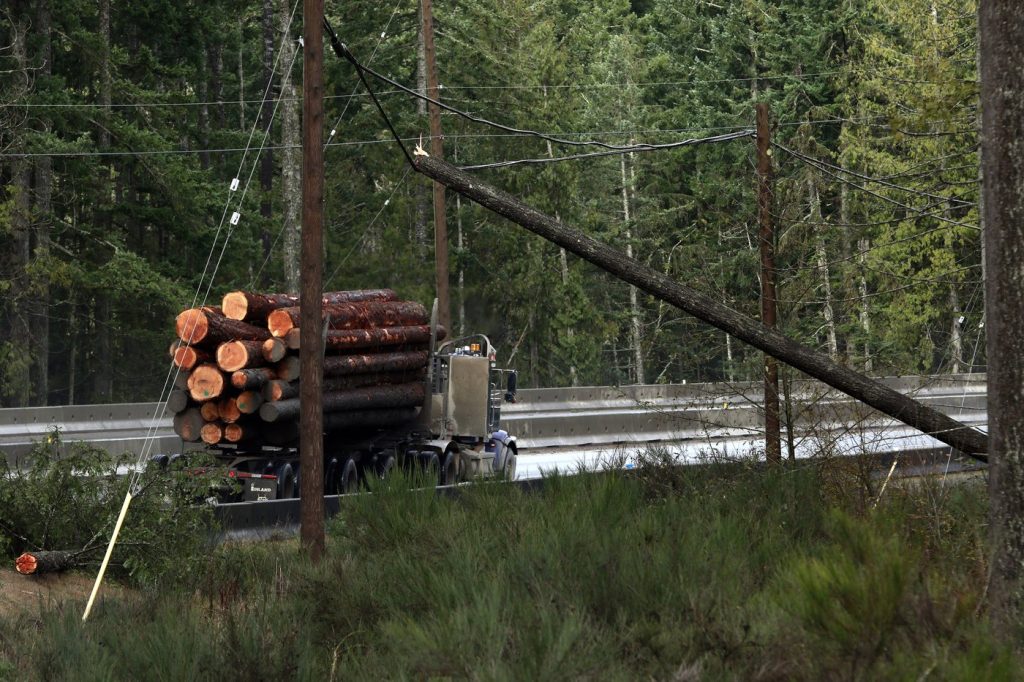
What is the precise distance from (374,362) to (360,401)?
56 centimetres

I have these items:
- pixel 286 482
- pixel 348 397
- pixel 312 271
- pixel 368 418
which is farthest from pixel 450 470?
pixel 312 271

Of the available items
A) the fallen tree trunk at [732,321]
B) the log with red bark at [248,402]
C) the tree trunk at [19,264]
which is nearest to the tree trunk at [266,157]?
the tree trunk at [19,264]

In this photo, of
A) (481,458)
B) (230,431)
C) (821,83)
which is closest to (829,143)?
(821,83)

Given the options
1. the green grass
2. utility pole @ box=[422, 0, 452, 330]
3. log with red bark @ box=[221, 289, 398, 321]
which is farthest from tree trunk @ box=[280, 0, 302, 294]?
the green grass

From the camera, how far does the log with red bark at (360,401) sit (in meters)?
16.4

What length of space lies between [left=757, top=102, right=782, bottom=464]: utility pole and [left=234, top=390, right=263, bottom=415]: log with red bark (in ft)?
20.9

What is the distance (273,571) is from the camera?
40.8ft

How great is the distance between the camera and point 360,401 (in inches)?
704

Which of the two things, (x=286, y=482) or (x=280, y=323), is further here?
(x=286, y=482)

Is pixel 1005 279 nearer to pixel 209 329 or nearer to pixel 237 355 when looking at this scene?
pixel 237 355

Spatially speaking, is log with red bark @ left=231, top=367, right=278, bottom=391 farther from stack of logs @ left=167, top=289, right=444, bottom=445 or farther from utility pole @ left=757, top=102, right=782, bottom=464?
utility pole @ left=757, top=102, right=782, bottom=464

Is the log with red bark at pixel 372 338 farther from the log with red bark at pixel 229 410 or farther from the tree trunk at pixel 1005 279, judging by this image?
the tree trunk at pixel 1005 279

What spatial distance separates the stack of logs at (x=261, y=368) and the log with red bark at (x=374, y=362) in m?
0.02

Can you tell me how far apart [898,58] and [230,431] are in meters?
34.3
